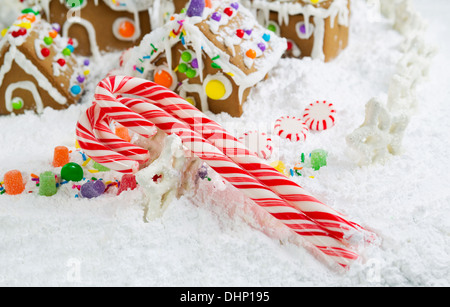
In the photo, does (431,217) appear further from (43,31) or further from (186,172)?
(43,31)

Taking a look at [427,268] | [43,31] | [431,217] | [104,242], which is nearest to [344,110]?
[431,217]

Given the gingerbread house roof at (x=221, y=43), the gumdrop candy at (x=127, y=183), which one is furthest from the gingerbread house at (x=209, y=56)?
the gumdrop candy at (x=127, y=183)

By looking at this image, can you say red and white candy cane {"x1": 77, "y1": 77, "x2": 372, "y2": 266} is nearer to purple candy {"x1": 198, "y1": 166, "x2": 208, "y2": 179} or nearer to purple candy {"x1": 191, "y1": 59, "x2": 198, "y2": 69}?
purple candy {"x1": 198, "y1": 166, "x2": 208, "y2": 179}

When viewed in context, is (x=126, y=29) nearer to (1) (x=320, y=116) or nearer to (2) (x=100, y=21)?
(2) (x=100, y=21)

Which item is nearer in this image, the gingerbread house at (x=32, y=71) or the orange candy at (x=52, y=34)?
the gingerbread house at (x=32, y=71)

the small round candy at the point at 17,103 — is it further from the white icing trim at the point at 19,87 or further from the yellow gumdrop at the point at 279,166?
the yellow gumdrop at the point at 279,166

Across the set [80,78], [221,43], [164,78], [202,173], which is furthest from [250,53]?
[80,78]
